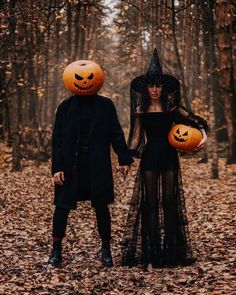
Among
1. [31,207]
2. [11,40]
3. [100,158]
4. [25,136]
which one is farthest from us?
[25,136]

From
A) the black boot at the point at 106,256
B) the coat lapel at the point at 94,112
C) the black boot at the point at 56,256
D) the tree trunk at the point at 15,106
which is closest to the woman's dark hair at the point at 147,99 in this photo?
the coat lapel at the point at 94,112

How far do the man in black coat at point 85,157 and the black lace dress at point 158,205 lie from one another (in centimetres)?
28

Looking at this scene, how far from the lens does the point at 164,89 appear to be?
596 cm

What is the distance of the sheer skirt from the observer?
5.86 meters

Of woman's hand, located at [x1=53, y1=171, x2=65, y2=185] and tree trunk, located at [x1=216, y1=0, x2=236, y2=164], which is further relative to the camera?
tree trunk, located at [x1=216, y1=0, x2=236, y2=164]

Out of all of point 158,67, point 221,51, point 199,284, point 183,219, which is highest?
point 221,51

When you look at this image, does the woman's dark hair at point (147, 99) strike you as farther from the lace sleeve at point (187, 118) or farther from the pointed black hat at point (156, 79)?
the lace sleeve at point (187, 118)

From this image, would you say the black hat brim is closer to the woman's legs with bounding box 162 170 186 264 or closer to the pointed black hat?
the pointed black hat

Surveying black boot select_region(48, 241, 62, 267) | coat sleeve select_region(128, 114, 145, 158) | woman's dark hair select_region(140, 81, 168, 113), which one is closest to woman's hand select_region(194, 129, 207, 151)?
woman's dark hair select_region(140, 81, 168, 113)

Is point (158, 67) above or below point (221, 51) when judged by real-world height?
below

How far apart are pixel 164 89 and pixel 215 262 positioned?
213cm

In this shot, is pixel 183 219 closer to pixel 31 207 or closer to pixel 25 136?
pixel 31 207

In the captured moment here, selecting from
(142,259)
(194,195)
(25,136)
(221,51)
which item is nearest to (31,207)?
(194,195)

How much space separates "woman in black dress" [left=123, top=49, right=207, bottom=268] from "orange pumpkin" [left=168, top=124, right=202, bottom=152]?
90 mm
